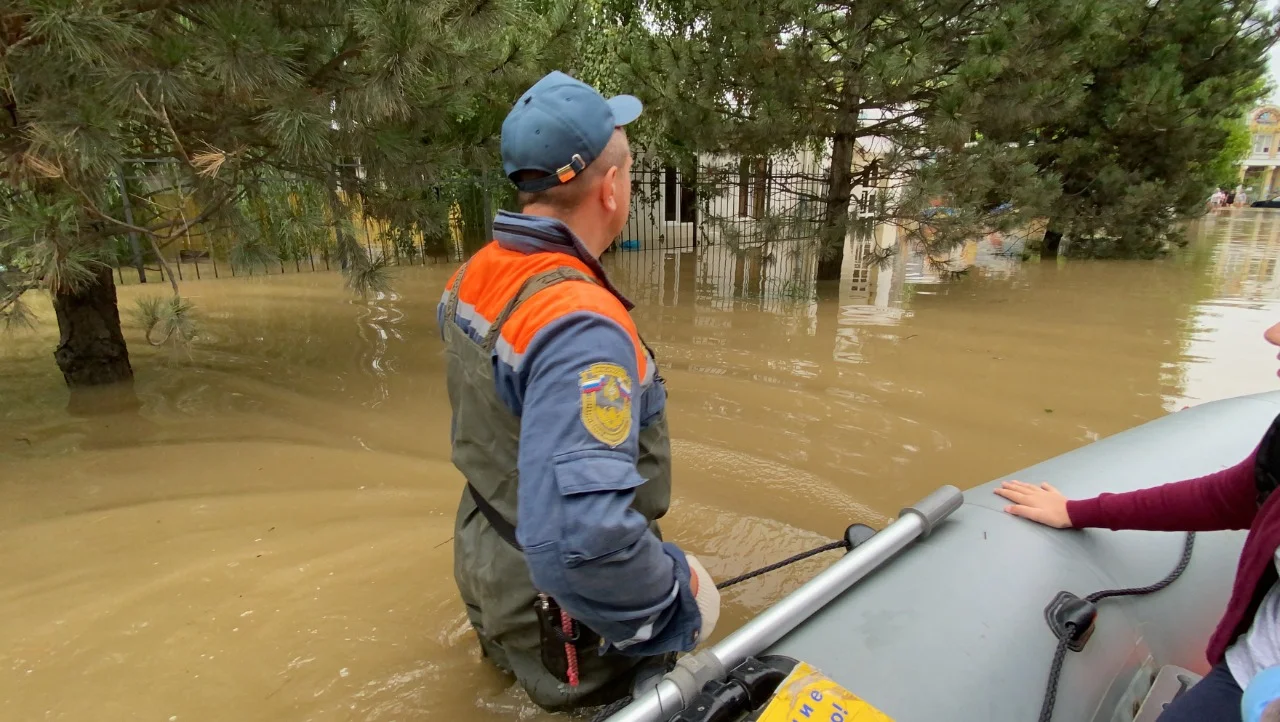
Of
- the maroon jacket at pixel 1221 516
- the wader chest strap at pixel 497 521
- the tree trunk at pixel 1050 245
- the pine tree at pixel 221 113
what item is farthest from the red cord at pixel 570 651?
the tree trunk at pixel 1050 245

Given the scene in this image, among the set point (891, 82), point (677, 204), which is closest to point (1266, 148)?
point (677, 204)

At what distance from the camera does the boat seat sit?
1.55m

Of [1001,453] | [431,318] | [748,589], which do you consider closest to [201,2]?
[748,589]

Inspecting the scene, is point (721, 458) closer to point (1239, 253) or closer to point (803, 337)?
point (803, 337)

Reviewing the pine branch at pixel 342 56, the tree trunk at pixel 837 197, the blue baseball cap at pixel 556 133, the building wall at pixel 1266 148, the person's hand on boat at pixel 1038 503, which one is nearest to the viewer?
the blue baseball cap at pixel 556 133

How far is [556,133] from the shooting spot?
1234 millimetres

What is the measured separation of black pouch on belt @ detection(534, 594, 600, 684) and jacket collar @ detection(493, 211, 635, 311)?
0.65m

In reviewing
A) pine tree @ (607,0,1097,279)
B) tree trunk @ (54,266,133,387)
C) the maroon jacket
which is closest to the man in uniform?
the maroon jacket

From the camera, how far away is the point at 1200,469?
2.08m

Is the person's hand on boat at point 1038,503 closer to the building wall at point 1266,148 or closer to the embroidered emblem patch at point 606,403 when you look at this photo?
the embroidered emblem patch at point 606,403

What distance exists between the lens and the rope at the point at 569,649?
1406 millimetres

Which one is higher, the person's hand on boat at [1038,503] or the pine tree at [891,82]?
the pine tree at [891,82]

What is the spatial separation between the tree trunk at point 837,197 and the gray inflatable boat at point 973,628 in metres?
5.98

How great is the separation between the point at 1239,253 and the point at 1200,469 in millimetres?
14997
